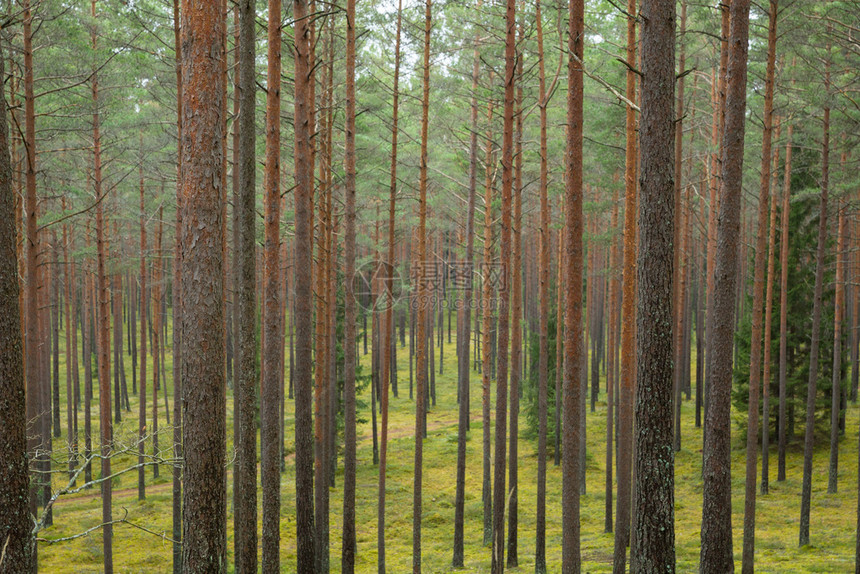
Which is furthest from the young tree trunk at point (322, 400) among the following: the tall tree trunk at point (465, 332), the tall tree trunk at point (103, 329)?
the tall tree trunk at point (103, 329)

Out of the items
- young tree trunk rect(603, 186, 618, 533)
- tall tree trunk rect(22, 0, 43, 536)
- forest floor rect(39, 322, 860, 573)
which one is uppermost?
tall tree trunk rect(22, 0, 43, 536)

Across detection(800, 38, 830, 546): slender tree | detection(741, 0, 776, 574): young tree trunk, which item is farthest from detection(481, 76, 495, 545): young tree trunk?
detection(800, 38, 830, 546): slender tree

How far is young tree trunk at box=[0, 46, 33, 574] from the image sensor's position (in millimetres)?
5738

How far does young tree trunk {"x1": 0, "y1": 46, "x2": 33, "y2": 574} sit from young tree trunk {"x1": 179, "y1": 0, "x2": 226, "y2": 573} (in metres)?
1.46

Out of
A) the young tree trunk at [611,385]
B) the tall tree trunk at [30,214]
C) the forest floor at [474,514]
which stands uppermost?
the tall tree trunk at [30,214]

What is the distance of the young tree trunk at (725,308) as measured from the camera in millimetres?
8461

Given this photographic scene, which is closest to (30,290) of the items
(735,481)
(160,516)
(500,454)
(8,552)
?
(8,552)

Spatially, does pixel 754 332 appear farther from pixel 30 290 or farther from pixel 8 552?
pixel 30 290

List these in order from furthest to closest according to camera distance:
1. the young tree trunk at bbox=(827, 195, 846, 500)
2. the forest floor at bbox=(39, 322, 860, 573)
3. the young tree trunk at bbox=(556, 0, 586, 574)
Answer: the young tree trunk at bbox=(827, 195, 846, 500) < the forest floor at bbox=(39, 322, 860, 573) < the young tree trunk at bbox=(556, 0, 586, 574)

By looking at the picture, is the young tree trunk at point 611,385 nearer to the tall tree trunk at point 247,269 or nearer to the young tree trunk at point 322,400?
the young tree trunk at point 322,400

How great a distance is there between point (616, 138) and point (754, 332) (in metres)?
6.63

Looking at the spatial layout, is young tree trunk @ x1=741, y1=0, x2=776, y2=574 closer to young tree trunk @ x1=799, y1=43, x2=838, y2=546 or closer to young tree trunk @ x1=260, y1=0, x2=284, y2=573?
young tree trunk @ x1=799, y1=43, x2=838, y2=546

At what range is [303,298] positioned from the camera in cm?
1016

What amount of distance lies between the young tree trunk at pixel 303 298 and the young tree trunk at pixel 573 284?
3813 mm
